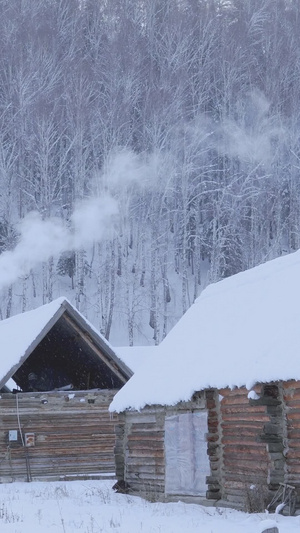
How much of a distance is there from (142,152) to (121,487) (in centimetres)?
2957

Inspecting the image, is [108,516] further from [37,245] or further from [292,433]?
[37,245]

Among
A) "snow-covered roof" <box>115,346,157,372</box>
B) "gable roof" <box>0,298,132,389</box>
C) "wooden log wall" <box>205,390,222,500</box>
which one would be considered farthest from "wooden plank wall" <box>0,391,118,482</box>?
"wooden log wall" <box>205,390,222,500</box>

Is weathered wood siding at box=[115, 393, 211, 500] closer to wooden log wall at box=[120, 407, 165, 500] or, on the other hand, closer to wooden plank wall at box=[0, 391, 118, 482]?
wooden log wall at box=[120, 407, 165, 500]

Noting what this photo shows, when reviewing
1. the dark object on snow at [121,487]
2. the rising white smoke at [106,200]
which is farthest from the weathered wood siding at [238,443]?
the rising white smoke at [106,200]

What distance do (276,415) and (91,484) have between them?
29.6 feet

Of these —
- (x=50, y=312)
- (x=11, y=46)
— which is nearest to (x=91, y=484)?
(x=50, y=312)

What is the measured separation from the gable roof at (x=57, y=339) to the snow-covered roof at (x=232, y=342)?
3.85 meters

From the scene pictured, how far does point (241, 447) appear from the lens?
16.2 m

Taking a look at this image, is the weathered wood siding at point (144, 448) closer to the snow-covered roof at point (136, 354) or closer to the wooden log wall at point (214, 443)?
the wooden log wall at point (214, 443)

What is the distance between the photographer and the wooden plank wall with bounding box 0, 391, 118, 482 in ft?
79.0

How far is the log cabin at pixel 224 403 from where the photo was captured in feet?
48.4

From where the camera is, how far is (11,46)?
54.4m

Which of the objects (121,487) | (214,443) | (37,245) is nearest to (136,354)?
(37,245)

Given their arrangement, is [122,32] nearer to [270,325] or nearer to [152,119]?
[152,119]
